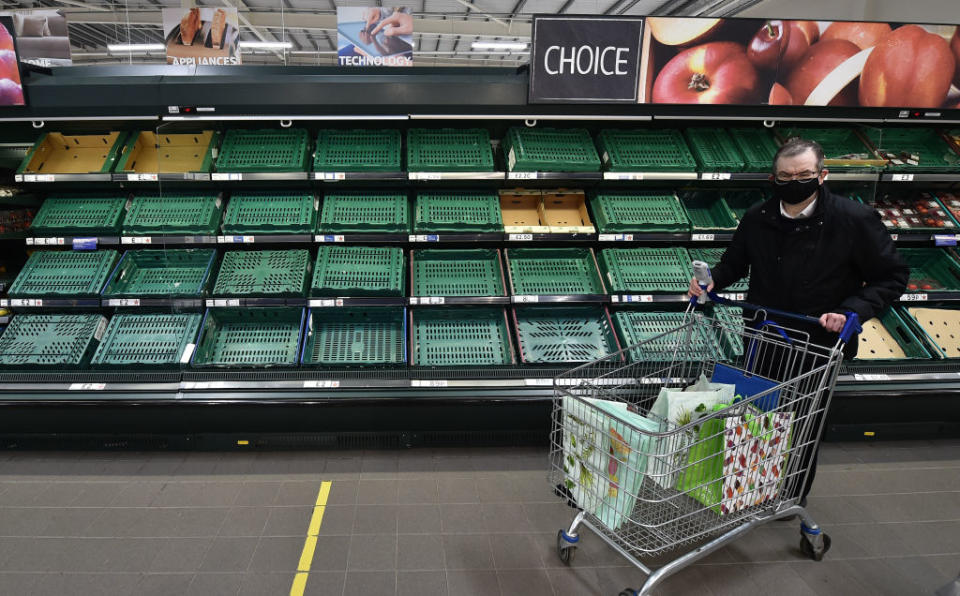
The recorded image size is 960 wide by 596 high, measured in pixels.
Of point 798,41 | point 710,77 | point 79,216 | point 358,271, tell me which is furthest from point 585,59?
point 79,216

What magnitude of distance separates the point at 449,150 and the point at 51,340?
112 inches

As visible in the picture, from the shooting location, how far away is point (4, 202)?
354 cm

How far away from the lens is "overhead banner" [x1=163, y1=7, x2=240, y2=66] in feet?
16.0

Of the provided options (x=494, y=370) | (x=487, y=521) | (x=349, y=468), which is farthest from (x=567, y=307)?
(x=349, y=468)

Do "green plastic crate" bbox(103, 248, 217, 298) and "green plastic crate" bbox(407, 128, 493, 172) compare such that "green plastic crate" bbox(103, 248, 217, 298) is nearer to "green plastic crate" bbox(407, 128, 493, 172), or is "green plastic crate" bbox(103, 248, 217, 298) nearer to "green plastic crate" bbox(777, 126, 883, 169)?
"green plastic crate" bbox(407, 128, 493, 172)

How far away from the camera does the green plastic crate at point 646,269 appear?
11.0 ft

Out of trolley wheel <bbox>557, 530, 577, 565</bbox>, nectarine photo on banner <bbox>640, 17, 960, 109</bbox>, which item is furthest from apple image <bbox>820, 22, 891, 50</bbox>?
trolley wheel <bbox>557, 530, 577, 565</bbox>

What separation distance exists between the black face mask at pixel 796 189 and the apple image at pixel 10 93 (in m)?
4.19

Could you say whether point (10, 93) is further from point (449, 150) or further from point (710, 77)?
point (710, 77)

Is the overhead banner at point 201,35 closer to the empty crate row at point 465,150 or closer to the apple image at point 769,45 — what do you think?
the empty crate row at point 465,150

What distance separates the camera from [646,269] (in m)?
3.46

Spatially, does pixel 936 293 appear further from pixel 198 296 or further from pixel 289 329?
pixel 198 296

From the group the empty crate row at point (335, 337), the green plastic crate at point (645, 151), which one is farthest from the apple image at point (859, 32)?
the empty crate row at point (335, 337)

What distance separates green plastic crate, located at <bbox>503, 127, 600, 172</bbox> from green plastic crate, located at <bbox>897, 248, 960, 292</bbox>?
7.67 feet
